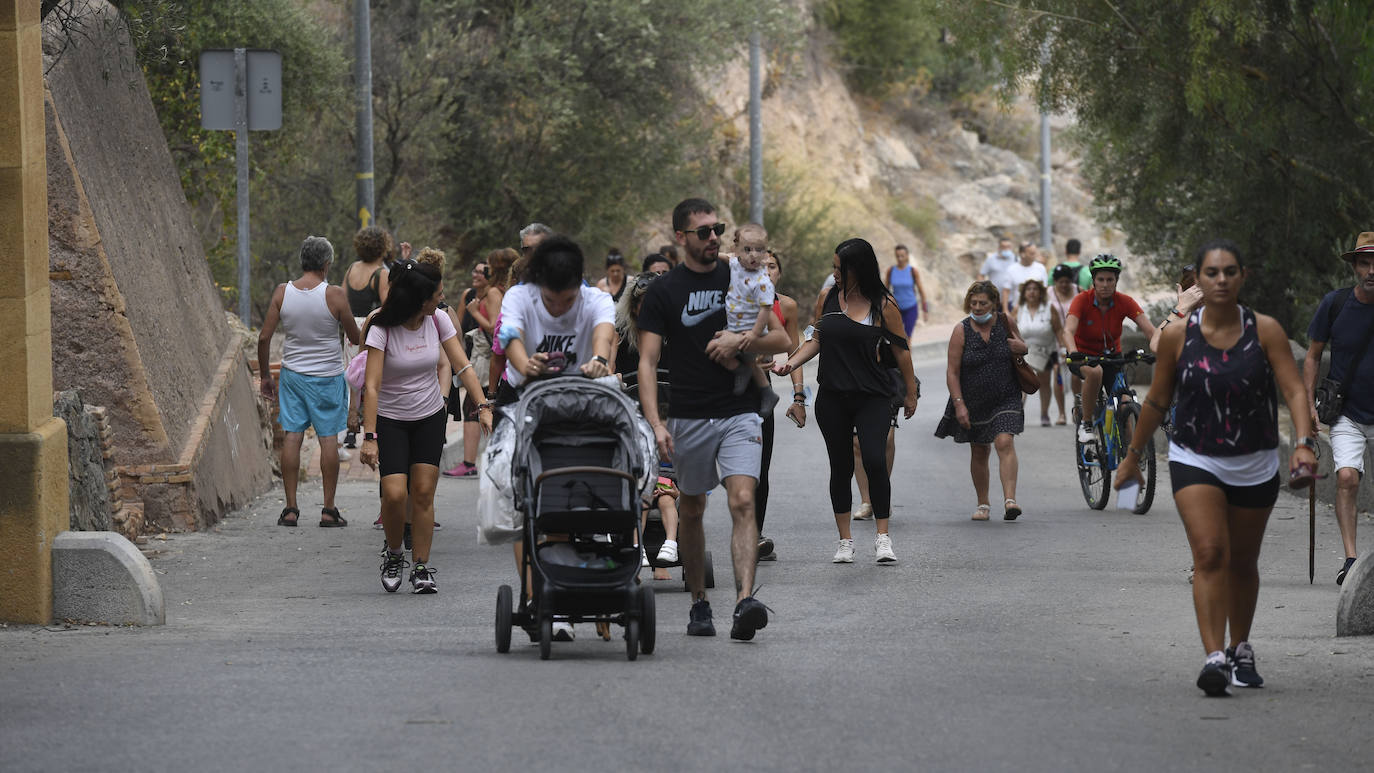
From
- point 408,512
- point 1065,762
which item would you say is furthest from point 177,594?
point 1065,762

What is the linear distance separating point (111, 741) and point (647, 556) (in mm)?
A: 4909

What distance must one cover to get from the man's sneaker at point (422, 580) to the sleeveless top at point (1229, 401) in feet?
14.9

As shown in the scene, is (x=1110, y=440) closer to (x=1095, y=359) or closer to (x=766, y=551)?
(x=1095, y=359)

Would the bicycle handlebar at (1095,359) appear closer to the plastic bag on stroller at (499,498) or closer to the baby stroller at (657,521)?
the baby stroller at (657,521)

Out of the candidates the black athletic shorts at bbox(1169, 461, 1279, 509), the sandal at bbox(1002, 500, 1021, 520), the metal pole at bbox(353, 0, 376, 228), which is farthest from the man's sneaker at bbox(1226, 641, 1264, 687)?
the metal pole at bbox(353, 0, 376, 228)

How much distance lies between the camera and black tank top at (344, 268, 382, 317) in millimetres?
14805

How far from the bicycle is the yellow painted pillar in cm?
798

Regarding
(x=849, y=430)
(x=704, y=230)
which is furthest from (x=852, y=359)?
(x=704, y=230)

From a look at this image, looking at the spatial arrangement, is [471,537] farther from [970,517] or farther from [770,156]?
[770,156]

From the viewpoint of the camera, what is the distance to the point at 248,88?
1585cm

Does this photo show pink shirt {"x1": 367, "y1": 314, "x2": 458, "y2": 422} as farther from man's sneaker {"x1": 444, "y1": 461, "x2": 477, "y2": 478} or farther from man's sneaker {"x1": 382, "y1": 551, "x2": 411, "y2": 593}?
man's sneaker {"x1": 444, "y1": 461, "x2": 477, "y2": 478}

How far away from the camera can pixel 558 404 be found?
780 centimetres

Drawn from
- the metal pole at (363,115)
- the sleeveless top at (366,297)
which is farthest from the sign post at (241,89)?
the metal pole at (363,115)

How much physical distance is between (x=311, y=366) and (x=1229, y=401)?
7.73m
